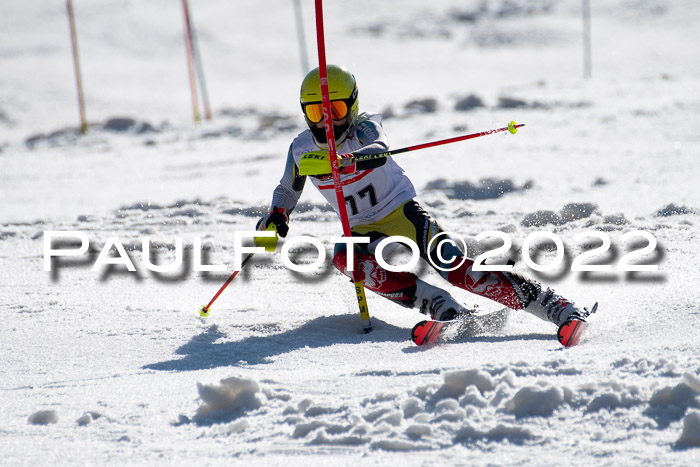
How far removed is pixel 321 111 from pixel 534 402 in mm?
2064

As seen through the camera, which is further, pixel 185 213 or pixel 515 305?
pixel 185 213

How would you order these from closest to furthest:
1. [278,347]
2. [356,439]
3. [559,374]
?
[356,439], [559,374], [278,347]

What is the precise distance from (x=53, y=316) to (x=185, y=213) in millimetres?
2712

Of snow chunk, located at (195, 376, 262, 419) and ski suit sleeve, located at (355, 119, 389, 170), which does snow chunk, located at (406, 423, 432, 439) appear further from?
ski suit sleeve, located at (355, 119, 389, 170)

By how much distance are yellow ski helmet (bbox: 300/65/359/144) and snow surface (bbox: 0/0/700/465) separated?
96cm

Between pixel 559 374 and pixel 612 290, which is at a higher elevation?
pixel 559 374

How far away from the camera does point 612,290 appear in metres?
4.51

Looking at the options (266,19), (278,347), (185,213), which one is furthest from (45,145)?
(266,19)

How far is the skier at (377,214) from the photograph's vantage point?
150 inches

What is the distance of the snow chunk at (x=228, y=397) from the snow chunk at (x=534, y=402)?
85 centimetres

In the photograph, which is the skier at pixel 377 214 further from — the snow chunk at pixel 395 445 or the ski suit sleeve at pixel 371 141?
the snow chunk at pixel 395 445

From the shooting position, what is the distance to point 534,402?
2.49m

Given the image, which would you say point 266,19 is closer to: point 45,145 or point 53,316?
point 45,145

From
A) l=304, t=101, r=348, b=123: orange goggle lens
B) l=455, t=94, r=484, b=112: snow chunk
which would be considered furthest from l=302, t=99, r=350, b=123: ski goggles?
l=455, t=94, r=484, b=112: snow chunk
